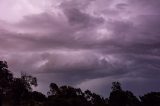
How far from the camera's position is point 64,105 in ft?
511

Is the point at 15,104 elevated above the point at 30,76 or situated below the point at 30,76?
below

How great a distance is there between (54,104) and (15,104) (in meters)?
20.2

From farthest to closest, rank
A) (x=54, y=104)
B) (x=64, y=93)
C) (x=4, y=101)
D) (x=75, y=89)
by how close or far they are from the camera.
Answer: (x=75, y=89), (x=64, y=93), (x=4, y=101), (x=54, y=104)

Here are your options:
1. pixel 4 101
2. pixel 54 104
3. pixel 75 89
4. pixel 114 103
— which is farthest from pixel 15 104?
pixel 114 103

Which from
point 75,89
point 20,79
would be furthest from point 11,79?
point 75,89

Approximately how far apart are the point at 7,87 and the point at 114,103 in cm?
6043

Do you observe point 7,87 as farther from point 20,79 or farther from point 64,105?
point 64,105

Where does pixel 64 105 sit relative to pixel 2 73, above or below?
below

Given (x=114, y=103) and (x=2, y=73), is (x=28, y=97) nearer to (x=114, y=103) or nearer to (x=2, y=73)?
(x=2, y=73)

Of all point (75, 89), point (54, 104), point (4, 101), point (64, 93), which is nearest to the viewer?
point (54, 104)

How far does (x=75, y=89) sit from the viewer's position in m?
197

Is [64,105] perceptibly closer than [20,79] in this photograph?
Yes

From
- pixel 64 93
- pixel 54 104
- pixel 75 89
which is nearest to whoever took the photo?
pixel 54 104

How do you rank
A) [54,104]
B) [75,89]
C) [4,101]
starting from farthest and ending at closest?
[75,89], [4,101], [54,104]
